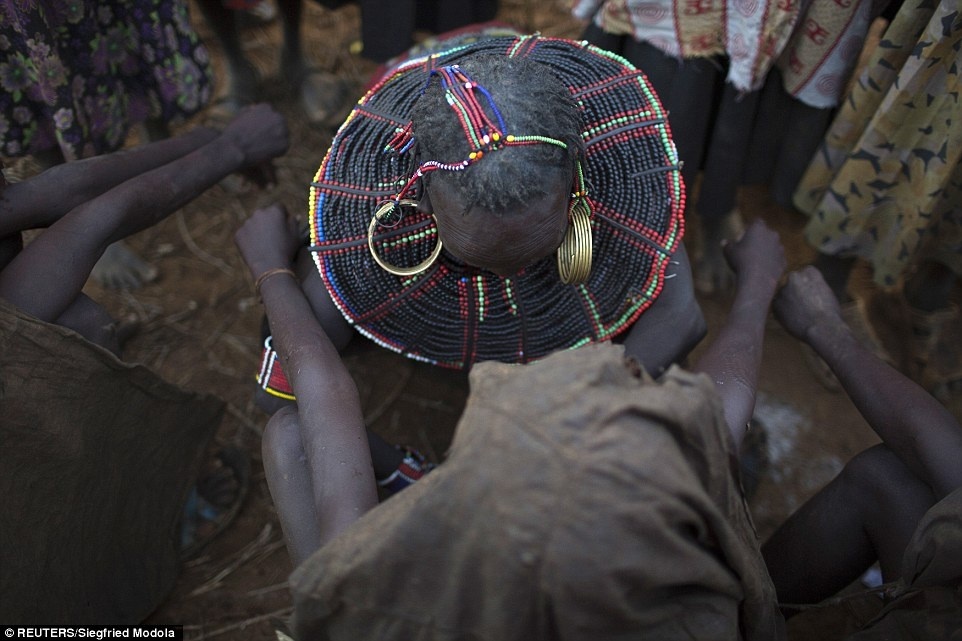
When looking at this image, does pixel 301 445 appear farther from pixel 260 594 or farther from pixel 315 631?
pixel 260 594

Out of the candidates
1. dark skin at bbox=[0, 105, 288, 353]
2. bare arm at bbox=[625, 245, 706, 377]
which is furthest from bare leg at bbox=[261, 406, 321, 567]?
bare arm at bbox=[625, 245, 706, 377]

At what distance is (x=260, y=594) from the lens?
7.64 ft

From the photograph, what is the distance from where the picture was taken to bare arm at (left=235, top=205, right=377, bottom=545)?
1.41m

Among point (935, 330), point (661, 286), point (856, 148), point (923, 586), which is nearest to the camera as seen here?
point (923, 586)

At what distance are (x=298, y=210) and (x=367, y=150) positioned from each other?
1617 millimetres

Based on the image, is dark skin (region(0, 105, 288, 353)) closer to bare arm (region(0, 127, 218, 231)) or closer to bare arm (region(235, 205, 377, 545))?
bare arm (region(0, 127, 218, 231))

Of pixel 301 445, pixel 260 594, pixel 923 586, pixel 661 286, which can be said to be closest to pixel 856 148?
pixel 661 286

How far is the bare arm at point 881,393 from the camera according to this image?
5.16ft

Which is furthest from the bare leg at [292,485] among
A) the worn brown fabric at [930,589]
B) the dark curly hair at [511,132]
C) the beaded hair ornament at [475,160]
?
the worn brown fabric at [930,589]

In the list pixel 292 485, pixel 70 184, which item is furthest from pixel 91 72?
pixel 292 485

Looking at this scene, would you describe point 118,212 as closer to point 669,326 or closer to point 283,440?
point 283,440

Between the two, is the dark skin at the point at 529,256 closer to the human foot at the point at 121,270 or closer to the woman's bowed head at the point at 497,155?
the woman's bowed head at the point at 497,155

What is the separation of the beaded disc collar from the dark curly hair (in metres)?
0.24

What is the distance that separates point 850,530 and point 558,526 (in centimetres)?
116
